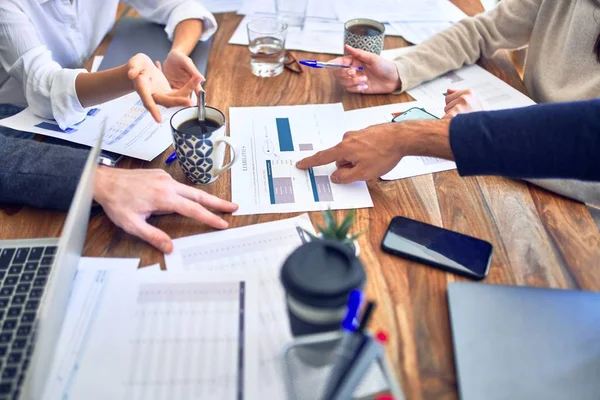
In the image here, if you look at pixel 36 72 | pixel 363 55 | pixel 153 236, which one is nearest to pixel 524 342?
pixel 153 236

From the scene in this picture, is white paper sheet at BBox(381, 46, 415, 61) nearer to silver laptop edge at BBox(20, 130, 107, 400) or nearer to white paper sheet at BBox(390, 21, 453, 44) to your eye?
white paper sheet at BBox(390, 21, 453, 44)

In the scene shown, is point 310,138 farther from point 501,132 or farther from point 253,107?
point 501,132

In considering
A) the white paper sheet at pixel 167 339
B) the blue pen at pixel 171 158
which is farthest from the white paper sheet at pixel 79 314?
the blue pen at pixel 171 158

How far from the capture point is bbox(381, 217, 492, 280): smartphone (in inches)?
30.7

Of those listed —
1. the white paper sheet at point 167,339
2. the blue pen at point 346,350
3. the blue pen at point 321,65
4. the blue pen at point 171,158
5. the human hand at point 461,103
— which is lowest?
the blue pen at point 171,158

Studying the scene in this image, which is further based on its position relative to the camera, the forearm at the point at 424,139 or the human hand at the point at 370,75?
the human hand at the point at 370,75

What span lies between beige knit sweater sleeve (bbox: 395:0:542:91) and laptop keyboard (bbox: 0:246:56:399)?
897mm

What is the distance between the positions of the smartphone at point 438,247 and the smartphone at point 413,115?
0.33m

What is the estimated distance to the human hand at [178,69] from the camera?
3.69ft

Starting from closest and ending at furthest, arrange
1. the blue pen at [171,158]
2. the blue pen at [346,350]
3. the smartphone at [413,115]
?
the blue pen at [346,350] → the blue pen at [171,158] → the smartphone at [413,115]

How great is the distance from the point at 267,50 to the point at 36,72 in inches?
20.9

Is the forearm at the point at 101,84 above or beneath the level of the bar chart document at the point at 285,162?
above

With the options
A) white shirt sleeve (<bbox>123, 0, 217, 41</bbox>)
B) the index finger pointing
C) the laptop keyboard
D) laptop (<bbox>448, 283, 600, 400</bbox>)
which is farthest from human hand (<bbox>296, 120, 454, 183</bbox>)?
white shirt sleeve (<bbox>123, 0, 217, 41</bbox>)

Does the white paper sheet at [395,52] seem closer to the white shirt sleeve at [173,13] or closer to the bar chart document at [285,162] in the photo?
the bar chart document at [285,162]
